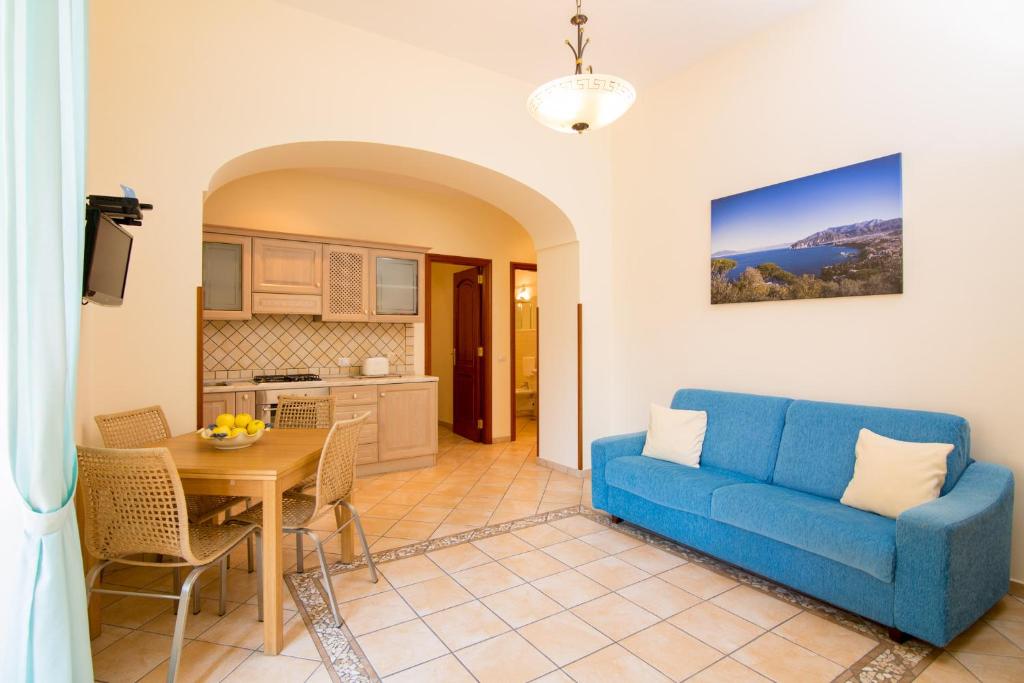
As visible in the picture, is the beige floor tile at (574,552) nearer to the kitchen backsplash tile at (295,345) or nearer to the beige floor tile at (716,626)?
the beige floor tile at (716,626)

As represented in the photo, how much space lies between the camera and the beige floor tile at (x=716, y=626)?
2.19 metres

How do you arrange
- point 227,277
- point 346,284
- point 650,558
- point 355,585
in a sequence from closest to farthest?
1. point 355,585
2. point 650,558
3. point 227,277
4. point 346,284

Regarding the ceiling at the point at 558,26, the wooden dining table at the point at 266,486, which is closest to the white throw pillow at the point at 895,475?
the wooden dining table at the point at 266,486

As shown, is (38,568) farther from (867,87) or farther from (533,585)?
(867,87)

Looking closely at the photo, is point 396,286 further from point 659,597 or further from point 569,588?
point 659,597

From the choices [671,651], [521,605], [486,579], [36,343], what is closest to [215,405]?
[486,579]

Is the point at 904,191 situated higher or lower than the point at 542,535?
higher

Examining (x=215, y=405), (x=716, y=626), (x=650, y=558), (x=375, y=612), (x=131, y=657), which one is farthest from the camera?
(x=215, y=405)

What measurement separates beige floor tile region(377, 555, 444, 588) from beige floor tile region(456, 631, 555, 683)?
692mm

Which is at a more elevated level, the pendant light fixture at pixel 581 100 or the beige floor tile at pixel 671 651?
the pendant light fixture at pixel 581 100

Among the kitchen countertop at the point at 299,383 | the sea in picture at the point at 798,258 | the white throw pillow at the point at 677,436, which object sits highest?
the sea in picture at the point at 798,258

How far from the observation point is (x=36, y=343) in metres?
1.44

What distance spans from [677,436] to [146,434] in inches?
127

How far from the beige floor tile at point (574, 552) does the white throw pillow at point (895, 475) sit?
1375 millimetres
